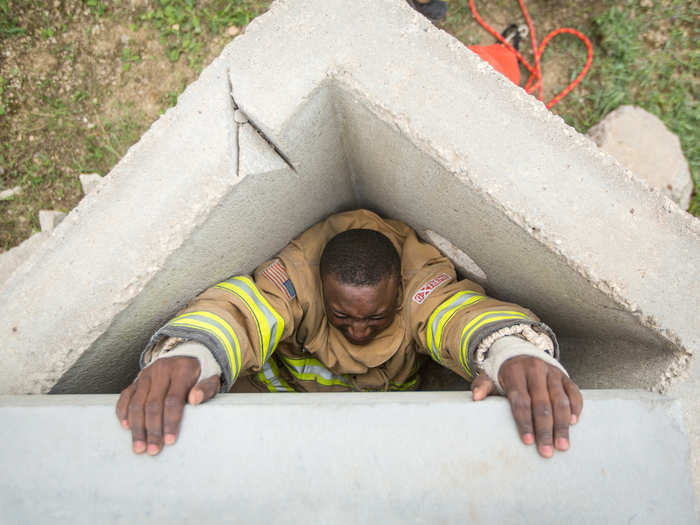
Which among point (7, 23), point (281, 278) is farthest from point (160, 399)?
point (7, 23)

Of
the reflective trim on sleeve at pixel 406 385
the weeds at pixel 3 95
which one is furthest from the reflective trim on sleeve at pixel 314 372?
the weeds at pixel 3 95

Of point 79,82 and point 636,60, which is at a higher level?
point 636,60

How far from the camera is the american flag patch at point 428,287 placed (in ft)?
6.34

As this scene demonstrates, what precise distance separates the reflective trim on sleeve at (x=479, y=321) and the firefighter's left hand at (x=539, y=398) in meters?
0.22

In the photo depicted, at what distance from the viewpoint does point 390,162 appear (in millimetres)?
1692

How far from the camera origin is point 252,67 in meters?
1.49

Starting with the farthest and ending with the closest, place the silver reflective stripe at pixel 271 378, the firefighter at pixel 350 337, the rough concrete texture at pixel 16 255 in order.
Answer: the rough concrete texture at pixel 16 255 → the silver reflective stripe at pixel 271 378 → the firefighter at pixel 350 337

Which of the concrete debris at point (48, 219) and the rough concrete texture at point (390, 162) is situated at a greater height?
the rough concrete texture at point (390, 162)

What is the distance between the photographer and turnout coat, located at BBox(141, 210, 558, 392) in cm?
153

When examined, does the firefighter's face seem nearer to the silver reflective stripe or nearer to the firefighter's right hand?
the silver reflective stripe

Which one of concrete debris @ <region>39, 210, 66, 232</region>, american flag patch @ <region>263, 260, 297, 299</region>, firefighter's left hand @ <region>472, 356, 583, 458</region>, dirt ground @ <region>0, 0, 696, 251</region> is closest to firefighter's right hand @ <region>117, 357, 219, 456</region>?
american flag patch @ <region>263, 260, 297, 299</region>

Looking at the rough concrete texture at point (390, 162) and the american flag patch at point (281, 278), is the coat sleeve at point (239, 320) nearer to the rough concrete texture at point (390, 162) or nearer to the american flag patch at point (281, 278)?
the american flag patch at point (281, 278)

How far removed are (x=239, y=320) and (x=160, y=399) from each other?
47 cm

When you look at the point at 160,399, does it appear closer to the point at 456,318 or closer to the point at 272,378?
the point at 456,318
